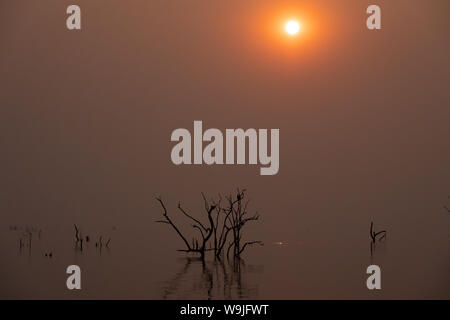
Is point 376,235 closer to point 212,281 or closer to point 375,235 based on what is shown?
point 375,235

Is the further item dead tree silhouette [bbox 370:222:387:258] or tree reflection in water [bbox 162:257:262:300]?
dead tree silhouette [bbox 370:222:387:258]

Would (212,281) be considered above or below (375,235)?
below

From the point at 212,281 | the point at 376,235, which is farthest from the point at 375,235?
the point at 212,281

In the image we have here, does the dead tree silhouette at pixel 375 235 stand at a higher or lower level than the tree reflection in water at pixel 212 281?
higher

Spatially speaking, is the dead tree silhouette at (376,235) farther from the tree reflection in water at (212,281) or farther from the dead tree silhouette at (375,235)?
the tree reflection in water at (212,281)

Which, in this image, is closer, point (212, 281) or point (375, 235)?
point (212, 281)

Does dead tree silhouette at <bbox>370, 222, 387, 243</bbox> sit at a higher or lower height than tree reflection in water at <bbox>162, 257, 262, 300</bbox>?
higher

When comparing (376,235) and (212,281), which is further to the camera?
(376,235)

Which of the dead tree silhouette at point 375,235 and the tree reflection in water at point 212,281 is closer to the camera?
the tree reflection in water at point 212,281

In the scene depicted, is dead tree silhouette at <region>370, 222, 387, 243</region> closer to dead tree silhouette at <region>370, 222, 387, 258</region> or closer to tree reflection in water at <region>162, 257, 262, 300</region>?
dead tree silhouette at <region>370, 222, 387, 258</region>

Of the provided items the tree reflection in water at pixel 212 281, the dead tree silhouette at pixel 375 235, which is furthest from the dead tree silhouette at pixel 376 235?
the tree reflection in water at pixel 212 281

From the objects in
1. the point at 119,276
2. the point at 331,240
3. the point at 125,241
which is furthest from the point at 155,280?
the point at 331,240

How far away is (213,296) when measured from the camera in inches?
196

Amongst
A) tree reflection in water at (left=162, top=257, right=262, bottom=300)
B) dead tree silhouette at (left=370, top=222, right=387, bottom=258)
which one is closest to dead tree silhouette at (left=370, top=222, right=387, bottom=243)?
dead tree silhouette at (left=370, top=222, right=387, bottom=258)
